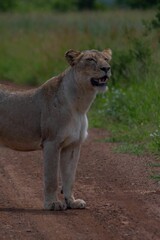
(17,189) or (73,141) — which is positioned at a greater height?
(73,141)

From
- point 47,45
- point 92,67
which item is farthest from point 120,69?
point 92,67

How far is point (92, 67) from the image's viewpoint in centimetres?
827

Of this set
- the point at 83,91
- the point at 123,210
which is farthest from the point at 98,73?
the point at 123,210

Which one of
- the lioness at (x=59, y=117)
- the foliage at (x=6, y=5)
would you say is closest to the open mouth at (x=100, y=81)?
the lioness at (x=59, y=117)

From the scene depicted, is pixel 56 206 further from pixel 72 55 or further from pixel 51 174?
pixel 72 55

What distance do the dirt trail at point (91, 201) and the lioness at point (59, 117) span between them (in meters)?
0.32

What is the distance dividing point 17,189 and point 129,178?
119cm

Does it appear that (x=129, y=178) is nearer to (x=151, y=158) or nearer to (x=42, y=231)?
(x=151, y=158)

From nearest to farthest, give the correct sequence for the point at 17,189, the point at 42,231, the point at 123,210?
the point at 42,231, the point at 123,210, the point at 17,189

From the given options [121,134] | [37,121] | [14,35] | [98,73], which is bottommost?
[14,35]

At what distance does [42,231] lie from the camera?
291 inches

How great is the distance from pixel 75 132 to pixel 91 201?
0.74m

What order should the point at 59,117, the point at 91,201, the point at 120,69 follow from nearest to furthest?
the point at 59,117, the point at 91,201, the point at 120,69

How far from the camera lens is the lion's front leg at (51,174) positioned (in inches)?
326
